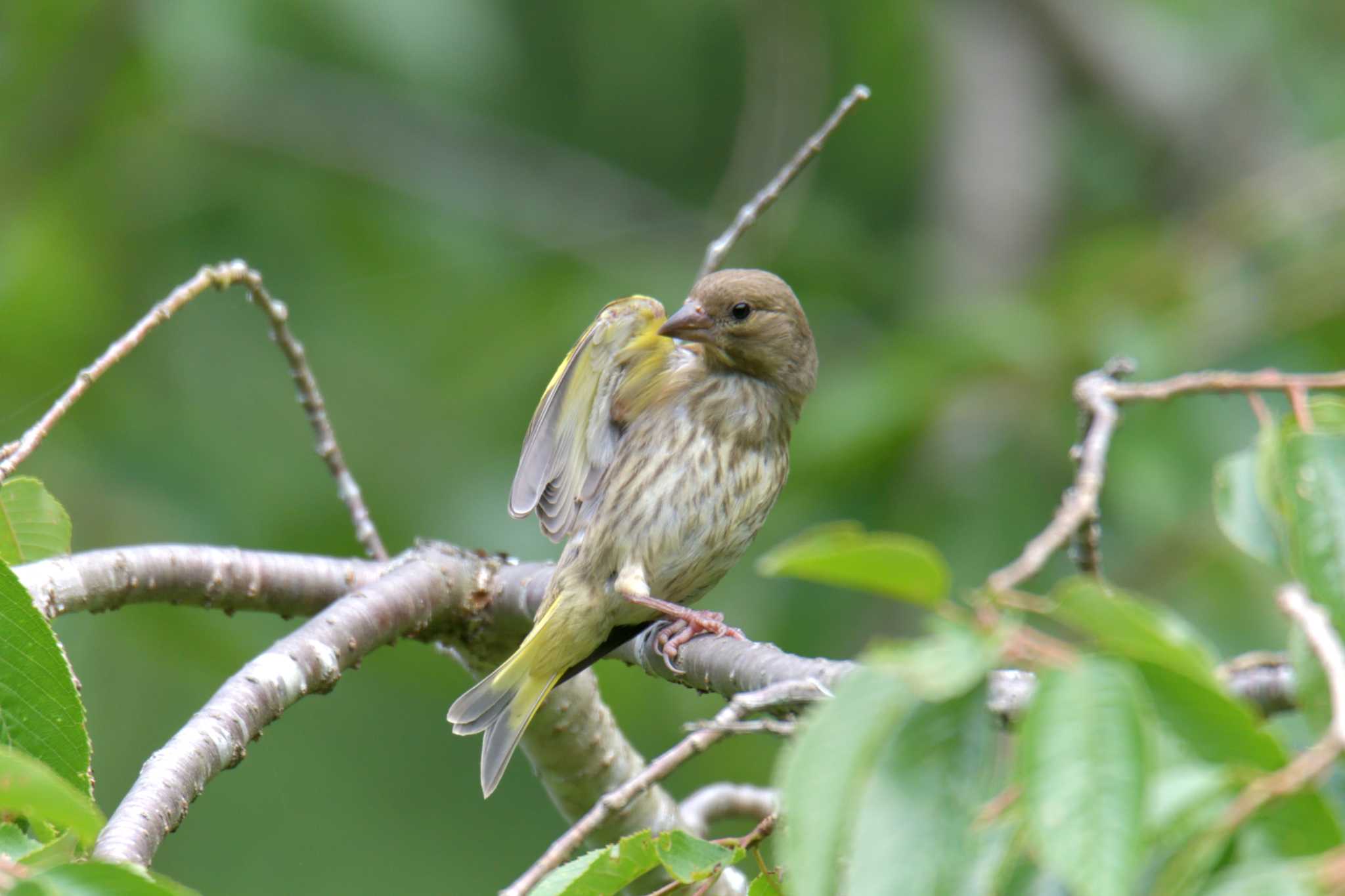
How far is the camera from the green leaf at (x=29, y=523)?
8.78 feet

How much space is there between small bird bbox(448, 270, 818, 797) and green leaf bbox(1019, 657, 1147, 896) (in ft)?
8.58

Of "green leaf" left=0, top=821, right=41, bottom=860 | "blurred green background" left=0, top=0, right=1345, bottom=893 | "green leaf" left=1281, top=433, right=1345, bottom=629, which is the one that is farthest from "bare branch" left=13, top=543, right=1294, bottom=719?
"blurred green background" left=0, top=0, right=1345, bottom=893

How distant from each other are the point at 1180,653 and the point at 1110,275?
5.56m

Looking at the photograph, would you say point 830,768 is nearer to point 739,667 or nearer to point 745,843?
point 745,843

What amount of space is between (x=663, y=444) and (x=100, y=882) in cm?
305

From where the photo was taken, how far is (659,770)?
1.99m

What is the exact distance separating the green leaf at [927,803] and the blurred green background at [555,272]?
4.79 metres

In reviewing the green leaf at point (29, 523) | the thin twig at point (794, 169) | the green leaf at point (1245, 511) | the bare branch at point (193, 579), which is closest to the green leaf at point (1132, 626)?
the green leaf at point (1245, 511)

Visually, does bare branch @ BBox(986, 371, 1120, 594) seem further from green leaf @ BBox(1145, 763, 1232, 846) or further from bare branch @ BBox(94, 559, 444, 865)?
bare branch @ BBox(94, 559, 444, 865)

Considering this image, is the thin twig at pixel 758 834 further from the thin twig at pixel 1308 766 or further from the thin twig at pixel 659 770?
the thin twig at pixel 1308 766

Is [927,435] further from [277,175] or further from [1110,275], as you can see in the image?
[277,175]

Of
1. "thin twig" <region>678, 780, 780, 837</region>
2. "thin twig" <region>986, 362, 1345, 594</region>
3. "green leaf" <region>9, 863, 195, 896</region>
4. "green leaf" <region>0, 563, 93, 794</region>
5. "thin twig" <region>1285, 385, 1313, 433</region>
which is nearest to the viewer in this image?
"green leaf" <region>9, 863, 195, 896</region>

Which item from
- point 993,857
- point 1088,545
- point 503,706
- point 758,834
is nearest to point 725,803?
point 503,706

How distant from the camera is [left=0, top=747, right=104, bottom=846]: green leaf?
1527mm
